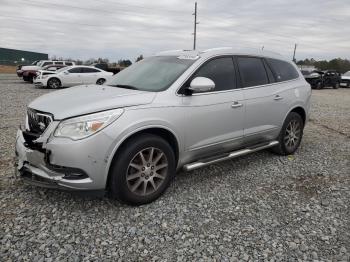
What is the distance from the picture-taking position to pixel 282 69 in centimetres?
563

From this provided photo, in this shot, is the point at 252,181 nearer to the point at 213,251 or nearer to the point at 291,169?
the point at 291,169

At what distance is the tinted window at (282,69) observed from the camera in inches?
214

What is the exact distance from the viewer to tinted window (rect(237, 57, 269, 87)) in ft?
15.7

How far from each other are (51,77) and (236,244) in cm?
1847

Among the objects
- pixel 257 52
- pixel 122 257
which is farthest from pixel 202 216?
pixel 257 52

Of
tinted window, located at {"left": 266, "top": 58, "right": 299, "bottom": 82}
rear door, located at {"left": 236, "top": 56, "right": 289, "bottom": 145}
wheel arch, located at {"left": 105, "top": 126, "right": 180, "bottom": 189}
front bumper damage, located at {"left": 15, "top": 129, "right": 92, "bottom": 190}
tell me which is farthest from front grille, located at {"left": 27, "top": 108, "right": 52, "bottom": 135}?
tinted window, located at {"left": 266, "top": 58, "right": 299, "bottom": 82}

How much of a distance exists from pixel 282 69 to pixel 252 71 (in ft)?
3.12

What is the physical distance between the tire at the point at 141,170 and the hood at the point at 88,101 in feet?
1.40

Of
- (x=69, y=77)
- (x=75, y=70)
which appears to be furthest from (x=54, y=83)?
(x=75, y=70)

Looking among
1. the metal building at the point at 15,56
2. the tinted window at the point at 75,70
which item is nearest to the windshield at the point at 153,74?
the tinted window at the point at 75,70

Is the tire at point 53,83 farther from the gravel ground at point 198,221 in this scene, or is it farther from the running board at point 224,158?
the running board at point 224,158

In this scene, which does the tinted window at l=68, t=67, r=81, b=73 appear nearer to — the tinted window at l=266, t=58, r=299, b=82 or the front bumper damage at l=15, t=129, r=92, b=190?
the tinted window at l=266, t=58, r=299, b=82

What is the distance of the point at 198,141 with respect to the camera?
13.6 ft

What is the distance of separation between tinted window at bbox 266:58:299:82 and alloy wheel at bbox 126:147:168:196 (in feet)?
8.97
